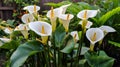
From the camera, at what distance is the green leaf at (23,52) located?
1309mm

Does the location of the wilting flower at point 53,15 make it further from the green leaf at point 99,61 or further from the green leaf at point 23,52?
the green leaf at point 99,61

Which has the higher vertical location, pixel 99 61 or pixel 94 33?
pixel 94 33

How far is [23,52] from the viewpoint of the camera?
1.35m

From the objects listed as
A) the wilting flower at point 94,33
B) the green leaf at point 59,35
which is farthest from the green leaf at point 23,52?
the wilting flower at point 94,33

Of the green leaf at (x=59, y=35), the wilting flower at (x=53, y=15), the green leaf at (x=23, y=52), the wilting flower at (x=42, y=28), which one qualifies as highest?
the wilting flower at (x=53, y=15)

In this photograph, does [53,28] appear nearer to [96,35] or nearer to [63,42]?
[63,42]

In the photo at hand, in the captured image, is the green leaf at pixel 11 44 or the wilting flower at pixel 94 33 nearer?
the wilting flower at pixel 94 33

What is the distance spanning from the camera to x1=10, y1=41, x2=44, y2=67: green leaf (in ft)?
4.29

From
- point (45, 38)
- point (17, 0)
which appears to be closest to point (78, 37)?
point (45, 38)

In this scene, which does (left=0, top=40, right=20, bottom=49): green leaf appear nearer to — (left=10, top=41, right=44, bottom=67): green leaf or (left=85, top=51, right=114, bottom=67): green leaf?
(left=10, top=41, right=44, bottom=67): green leaf

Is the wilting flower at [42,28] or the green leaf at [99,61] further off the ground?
the wilting flower at [42,28]

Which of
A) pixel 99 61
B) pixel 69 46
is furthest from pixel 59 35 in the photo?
pixel 99 61

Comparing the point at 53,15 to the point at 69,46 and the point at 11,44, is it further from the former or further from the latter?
the point at 11,44

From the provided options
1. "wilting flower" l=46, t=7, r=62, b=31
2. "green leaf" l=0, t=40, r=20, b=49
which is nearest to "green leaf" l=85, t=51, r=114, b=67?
"wilting flower" l=46, t=7, r=62, b=31
